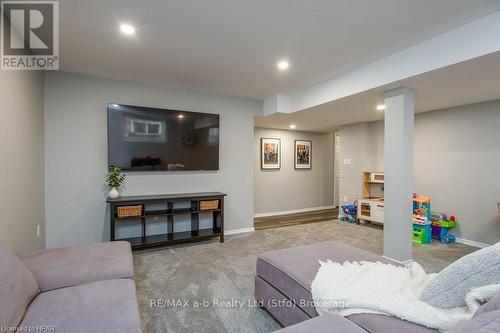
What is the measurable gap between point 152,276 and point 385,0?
10.7ft

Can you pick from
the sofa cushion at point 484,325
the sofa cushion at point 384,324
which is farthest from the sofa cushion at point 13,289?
the sofa cushion at point 484,325

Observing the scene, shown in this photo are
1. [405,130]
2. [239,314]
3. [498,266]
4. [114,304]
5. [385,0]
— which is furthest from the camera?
[405,130]

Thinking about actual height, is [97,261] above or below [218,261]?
above

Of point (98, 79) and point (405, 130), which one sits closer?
point (405, 130)

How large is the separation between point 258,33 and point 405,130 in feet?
6.53

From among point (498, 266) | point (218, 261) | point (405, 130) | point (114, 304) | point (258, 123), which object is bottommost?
point (218, 261)

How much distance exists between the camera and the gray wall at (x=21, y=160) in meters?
2.04

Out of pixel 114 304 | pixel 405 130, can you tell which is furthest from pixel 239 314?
Result: pixel 405 130

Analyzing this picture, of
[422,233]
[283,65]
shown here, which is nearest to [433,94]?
[283,65]

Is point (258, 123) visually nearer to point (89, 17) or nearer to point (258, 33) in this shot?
point (258, 33)

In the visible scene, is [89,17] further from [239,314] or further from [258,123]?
[258,123]

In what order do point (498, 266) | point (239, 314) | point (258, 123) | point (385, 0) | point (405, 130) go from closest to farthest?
point (498, 266) < point (385, 0) < point (239, 314) < point (405, 130) < point (258, 123)

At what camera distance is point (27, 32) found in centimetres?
227

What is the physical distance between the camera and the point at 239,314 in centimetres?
203
